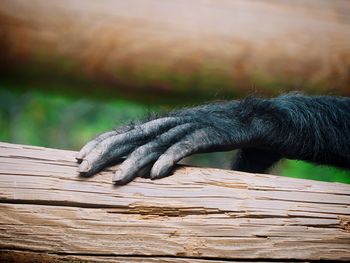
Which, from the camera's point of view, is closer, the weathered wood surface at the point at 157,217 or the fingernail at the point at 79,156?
the weathered wood surface at the point at 157,217

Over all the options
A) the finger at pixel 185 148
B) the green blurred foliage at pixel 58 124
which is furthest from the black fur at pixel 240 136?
the green blurred foliage at pixel 58 124

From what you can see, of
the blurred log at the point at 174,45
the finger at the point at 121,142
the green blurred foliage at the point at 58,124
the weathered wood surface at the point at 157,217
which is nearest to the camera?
the weathered wood surface at the point at 157,217

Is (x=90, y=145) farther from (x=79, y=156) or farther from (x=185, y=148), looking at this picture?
(x=185, y=148)

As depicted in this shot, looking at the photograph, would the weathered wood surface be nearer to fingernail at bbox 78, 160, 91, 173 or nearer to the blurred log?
fingernail at bbox 78, 160, 91, 173

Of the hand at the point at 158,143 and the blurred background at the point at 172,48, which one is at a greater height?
the blurred background at the point at 172,48

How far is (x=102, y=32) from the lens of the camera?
230cm

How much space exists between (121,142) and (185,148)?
170 mm

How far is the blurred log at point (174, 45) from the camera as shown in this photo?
2.28m

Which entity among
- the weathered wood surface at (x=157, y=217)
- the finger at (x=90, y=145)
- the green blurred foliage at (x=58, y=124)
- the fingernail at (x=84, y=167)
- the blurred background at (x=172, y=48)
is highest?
the blurred background at (x=172, y=48)

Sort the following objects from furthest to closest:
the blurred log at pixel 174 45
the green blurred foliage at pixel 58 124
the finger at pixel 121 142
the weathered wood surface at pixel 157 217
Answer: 1. the green blurred foliage at pixel 58 124
2. the blurred log at pixel 174 45
3. the finger at pixel 121 142
4. the weathered wood surface at pixel 157 217

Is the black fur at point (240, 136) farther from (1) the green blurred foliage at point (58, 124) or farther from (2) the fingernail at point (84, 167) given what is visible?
(1) the green blurred foliage at point (58, 124)

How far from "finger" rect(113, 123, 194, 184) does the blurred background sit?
28.8 inches

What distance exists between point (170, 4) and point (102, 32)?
11.9 inches

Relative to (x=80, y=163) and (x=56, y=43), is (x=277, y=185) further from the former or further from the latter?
(x=56, y=43)
